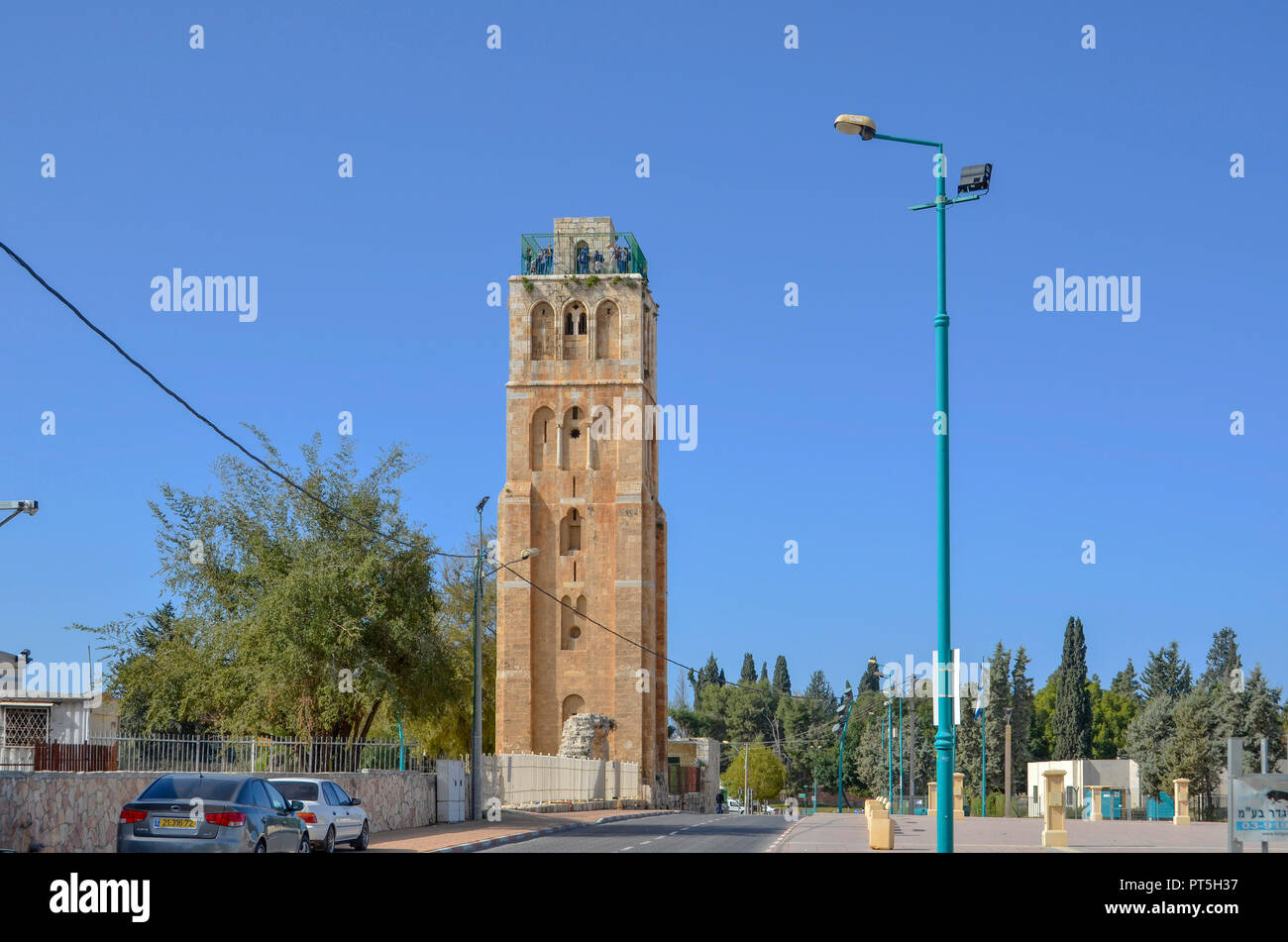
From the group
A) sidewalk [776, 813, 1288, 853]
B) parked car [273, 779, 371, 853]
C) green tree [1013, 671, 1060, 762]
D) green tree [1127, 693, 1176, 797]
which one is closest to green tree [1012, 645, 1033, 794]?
green tree [1013, 671, 1060, 762]

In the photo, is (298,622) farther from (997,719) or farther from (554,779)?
(997,719)

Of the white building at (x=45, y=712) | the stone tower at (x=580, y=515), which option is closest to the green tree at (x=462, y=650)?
the stone tower at (x=580, y=515)

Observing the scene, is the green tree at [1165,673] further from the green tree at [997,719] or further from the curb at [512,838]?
the curb at [512,838]

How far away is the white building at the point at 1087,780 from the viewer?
74125 millimetres

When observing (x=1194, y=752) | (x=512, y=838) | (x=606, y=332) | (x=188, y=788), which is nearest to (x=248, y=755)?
(x=512, y=838)

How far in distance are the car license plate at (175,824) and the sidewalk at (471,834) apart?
777 centimetres

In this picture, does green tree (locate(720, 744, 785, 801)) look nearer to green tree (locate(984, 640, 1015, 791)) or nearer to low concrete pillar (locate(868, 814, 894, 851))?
green tree (locate(984, 640, 1015, 791))

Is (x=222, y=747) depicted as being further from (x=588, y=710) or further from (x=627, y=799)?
(x=588, y=710)

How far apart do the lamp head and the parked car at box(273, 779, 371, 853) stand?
13.5m

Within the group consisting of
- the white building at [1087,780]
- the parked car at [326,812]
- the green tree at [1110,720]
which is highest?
the parked car at [326,812]

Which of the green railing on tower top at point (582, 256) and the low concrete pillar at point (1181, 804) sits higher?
the green railing on tower top at point (582, 256)

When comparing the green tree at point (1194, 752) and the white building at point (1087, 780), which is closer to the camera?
the green tree at point (1194, 752)

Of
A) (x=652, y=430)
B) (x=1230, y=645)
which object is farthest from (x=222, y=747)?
(x=1230, y=645)

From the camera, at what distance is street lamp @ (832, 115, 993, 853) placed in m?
17.4
